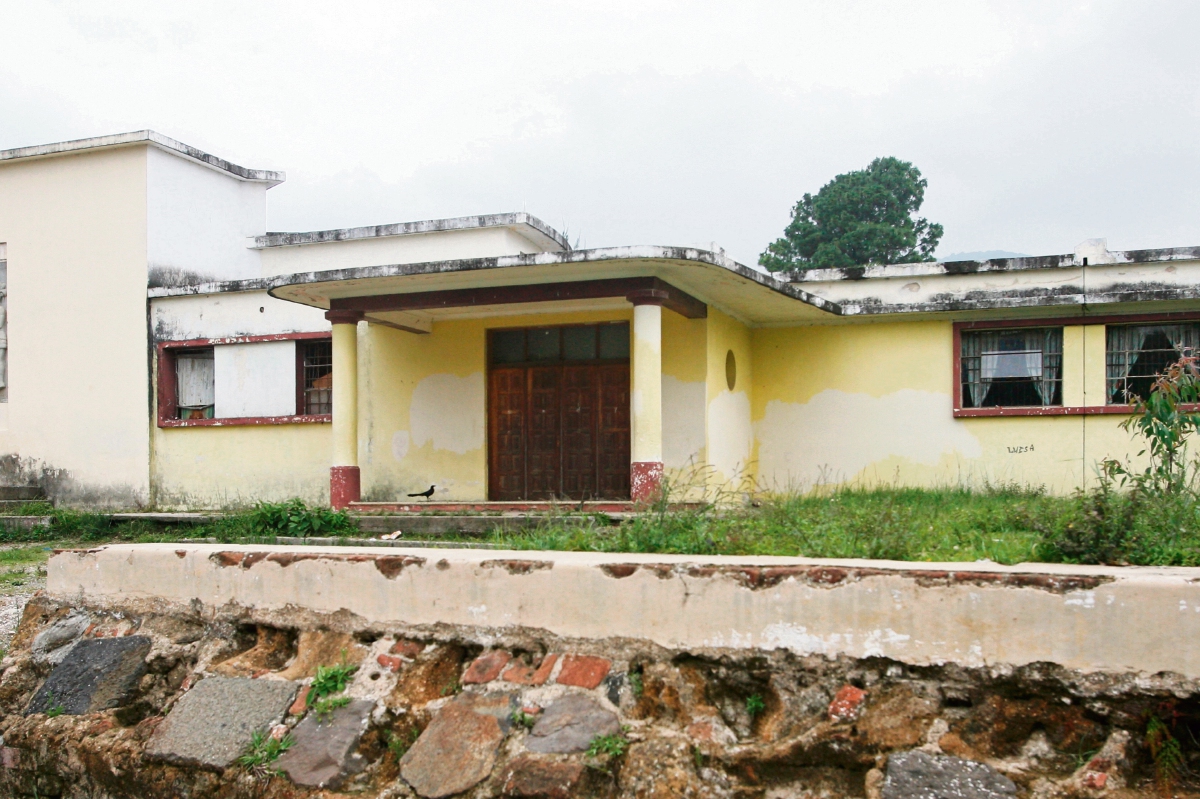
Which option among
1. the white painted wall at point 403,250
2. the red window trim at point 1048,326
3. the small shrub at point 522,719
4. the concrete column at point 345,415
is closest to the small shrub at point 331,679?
the small shrub at point 522,719

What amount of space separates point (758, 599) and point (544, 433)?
7744mm

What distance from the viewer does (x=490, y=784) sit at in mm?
3150

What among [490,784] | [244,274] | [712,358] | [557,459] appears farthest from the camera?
[244,274]

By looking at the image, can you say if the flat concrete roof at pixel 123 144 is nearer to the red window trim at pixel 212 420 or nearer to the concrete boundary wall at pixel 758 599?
the red window trim at pixel 212 420

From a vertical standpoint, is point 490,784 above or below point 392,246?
below

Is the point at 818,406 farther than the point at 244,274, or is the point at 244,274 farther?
the point at 244,274

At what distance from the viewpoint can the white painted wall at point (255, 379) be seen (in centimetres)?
1245

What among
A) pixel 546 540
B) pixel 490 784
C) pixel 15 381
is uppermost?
pixel 15 381

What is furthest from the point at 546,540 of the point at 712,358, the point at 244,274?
the point at 244,274

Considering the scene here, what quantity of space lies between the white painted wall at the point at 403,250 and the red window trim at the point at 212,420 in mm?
1290

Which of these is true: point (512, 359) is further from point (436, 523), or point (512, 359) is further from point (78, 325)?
point (78, 325)

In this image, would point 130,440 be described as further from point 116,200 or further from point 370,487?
point 370,487

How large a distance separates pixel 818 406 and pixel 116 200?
31.5 ft

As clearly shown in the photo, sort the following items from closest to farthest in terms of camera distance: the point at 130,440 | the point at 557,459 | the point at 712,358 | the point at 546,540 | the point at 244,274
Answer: the point at 546,540, the point at 712,358, the point at 557,459, the point at 130,440, the point at 244,274
